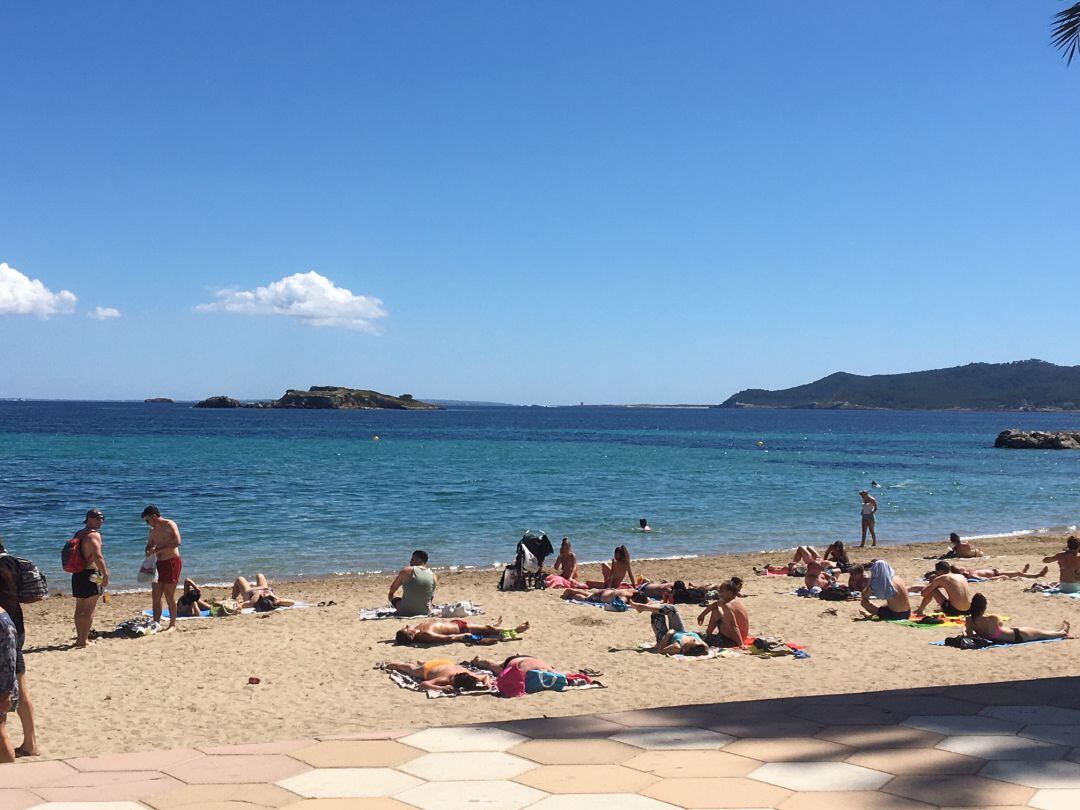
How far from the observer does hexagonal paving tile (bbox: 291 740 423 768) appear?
4.54 meters

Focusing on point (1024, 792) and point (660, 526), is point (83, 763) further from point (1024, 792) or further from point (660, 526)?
point (660, 526)

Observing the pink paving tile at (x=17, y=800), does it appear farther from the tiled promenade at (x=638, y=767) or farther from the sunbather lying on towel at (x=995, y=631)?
the sunbather lying on towel at (x=995, y=631)

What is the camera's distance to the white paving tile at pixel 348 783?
162 inches

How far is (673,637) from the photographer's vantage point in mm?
11242

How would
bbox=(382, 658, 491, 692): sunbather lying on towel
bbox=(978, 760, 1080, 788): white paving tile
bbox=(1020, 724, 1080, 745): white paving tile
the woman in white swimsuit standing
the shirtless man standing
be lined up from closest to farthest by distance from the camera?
bbox=(978, 760, 1080, 788): white paving tile → bbox=(1020, 724, 1080, 745): white paving tile → bbox=(382, 658, 491, 692): sunbather lying on towel → the shirtless man standing → the woman in white swimsuit standing

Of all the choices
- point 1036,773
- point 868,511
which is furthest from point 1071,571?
point 1036,773

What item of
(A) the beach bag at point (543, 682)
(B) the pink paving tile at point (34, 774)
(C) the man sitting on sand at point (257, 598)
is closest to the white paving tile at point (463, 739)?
(B) the pink paving tile at point (34, 774)

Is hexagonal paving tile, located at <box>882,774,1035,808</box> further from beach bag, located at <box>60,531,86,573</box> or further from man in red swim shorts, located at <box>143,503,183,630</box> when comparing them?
man in red swim shorts, located at <box>143,503,183,630</box>

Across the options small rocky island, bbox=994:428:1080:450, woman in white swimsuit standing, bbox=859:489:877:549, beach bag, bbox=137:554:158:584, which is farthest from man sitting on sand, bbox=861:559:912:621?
small rocky island, bbox=994:428:1080:450

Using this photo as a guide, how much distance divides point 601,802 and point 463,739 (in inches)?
47.8

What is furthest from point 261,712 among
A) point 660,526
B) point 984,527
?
point 984,527

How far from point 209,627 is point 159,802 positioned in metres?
9.42

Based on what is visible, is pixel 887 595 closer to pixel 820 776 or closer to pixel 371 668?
pixel 371 668

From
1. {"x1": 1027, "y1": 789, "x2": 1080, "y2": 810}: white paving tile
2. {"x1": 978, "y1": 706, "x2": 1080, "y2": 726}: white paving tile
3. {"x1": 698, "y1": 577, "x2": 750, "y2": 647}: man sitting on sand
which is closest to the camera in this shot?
{"x1": 1027, "y1": 789, "x2": 1080, "y2": 810}: white paving tile
